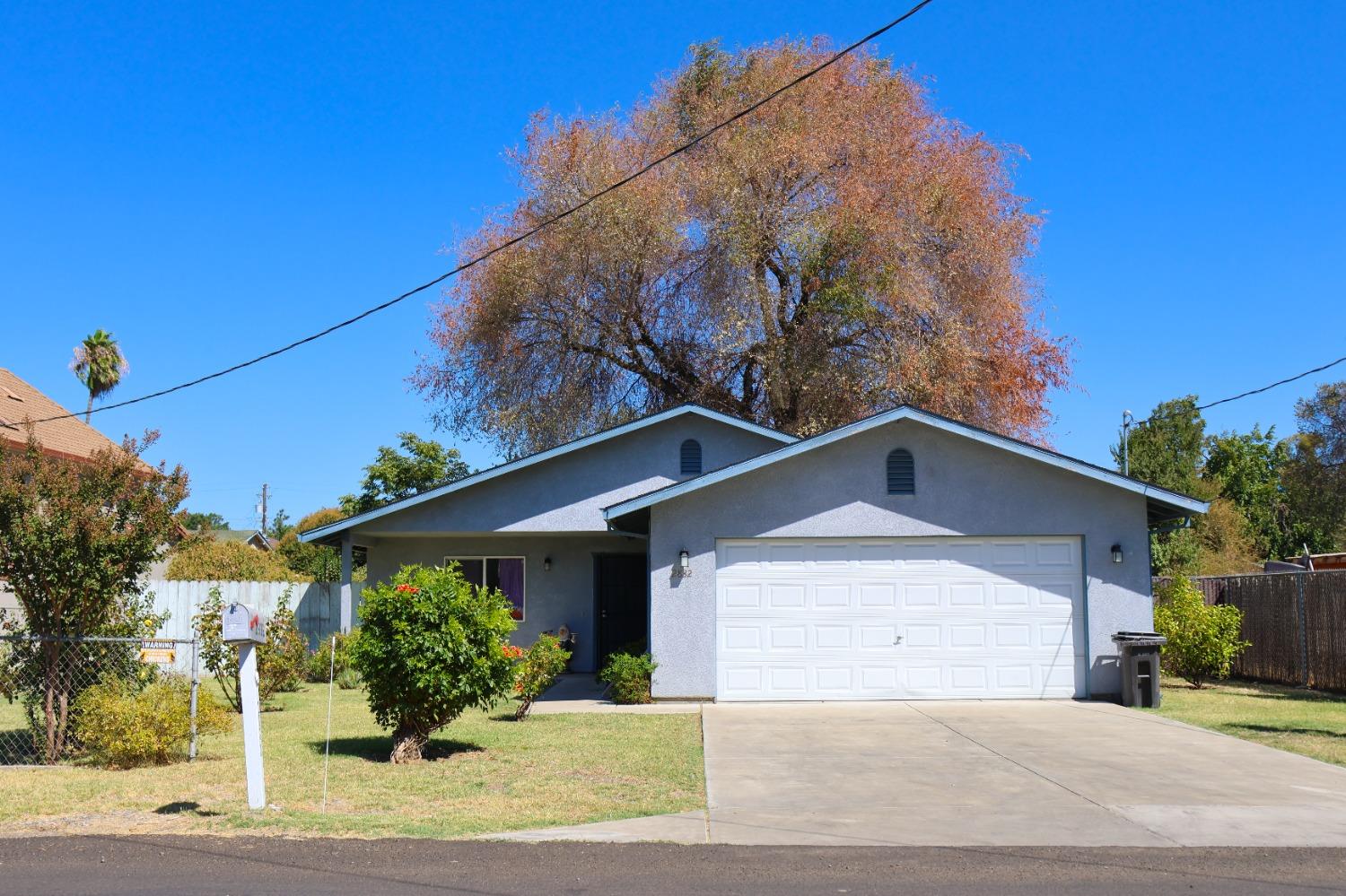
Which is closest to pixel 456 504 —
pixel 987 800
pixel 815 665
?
pixel 815 665

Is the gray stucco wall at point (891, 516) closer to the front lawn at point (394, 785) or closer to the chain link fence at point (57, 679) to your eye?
the front lawn at point (394, 785)

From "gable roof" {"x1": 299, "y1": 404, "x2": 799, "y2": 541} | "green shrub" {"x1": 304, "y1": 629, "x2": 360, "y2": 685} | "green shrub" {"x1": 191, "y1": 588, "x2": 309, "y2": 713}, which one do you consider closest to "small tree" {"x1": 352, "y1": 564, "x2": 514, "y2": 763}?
"green shrub" {"x1": 191, "y1": 588, "x2": 309, "y2": 713}

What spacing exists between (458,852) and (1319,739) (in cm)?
987

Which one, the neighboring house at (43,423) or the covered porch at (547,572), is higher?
the neighboring house at (43,423)

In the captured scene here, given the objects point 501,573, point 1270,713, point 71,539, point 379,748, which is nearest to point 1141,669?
point 1270,713

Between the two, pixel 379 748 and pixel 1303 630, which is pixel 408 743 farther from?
pixel 1303 630

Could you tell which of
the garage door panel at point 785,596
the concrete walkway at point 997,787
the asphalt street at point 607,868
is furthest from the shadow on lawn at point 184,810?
the garage door panel at point 785,596

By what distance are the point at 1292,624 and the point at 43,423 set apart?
104ft

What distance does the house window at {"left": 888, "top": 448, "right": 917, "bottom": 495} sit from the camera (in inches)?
661

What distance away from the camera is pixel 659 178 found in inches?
1093

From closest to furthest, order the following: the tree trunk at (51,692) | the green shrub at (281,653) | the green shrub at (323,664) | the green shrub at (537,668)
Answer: the tree trunk at (51,692) → the green shrub at (537,668) → the green shrub at (281,653) → the green shrub at (323,664)

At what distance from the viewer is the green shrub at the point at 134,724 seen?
11125 millimetres

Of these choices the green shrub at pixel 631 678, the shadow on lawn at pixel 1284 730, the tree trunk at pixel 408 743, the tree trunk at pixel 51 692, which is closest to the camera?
the tree trunk at pixel 408 743

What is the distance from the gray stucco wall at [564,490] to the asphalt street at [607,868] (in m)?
12.1
